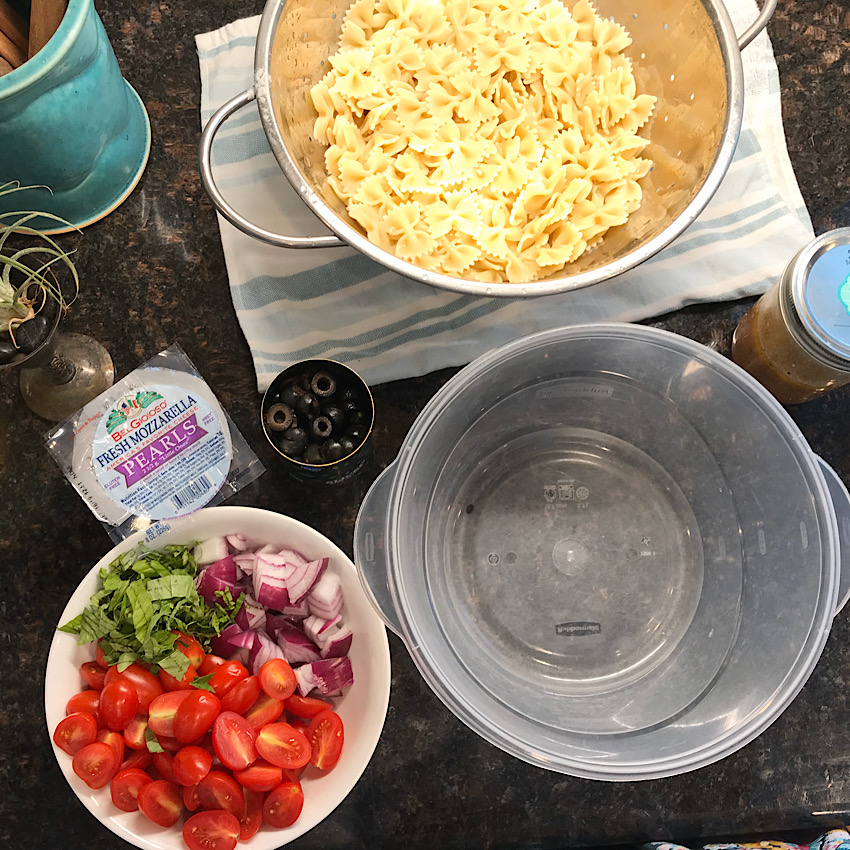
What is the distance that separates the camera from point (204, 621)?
92 centimetres

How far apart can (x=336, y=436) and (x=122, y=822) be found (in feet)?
1.73

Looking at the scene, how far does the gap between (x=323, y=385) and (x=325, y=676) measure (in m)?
0.36

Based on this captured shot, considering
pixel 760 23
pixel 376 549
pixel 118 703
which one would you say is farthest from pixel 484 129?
pixel 118 703

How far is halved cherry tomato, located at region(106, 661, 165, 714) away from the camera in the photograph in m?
0.88

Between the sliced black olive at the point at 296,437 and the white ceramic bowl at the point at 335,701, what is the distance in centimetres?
9

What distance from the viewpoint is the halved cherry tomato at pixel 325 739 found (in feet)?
2.85

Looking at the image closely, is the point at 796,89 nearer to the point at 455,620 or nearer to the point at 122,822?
the point at 455,620

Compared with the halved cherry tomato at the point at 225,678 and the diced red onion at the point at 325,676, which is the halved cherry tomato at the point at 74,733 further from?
the diced red onion at the point at 325,676

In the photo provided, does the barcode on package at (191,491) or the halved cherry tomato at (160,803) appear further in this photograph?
the barcode on package at (191,491)

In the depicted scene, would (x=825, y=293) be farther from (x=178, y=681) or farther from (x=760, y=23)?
(x=178, y=681)

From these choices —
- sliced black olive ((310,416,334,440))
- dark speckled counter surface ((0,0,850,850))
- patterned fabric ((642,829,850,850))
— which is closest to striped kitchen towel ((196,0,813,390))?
dark speckled counter surface ((0,0,850,850))

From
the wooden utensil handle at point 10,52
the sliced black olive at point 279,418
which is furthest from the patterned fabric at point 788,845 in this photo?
the wooden utensil handle at point 10,52

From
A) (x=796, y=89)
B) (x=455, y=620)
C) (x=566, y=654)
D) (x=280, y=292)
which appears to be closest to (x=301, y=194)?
(x=280, y=292)

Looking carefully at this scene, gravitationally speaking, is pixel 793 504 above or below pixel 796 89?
below
